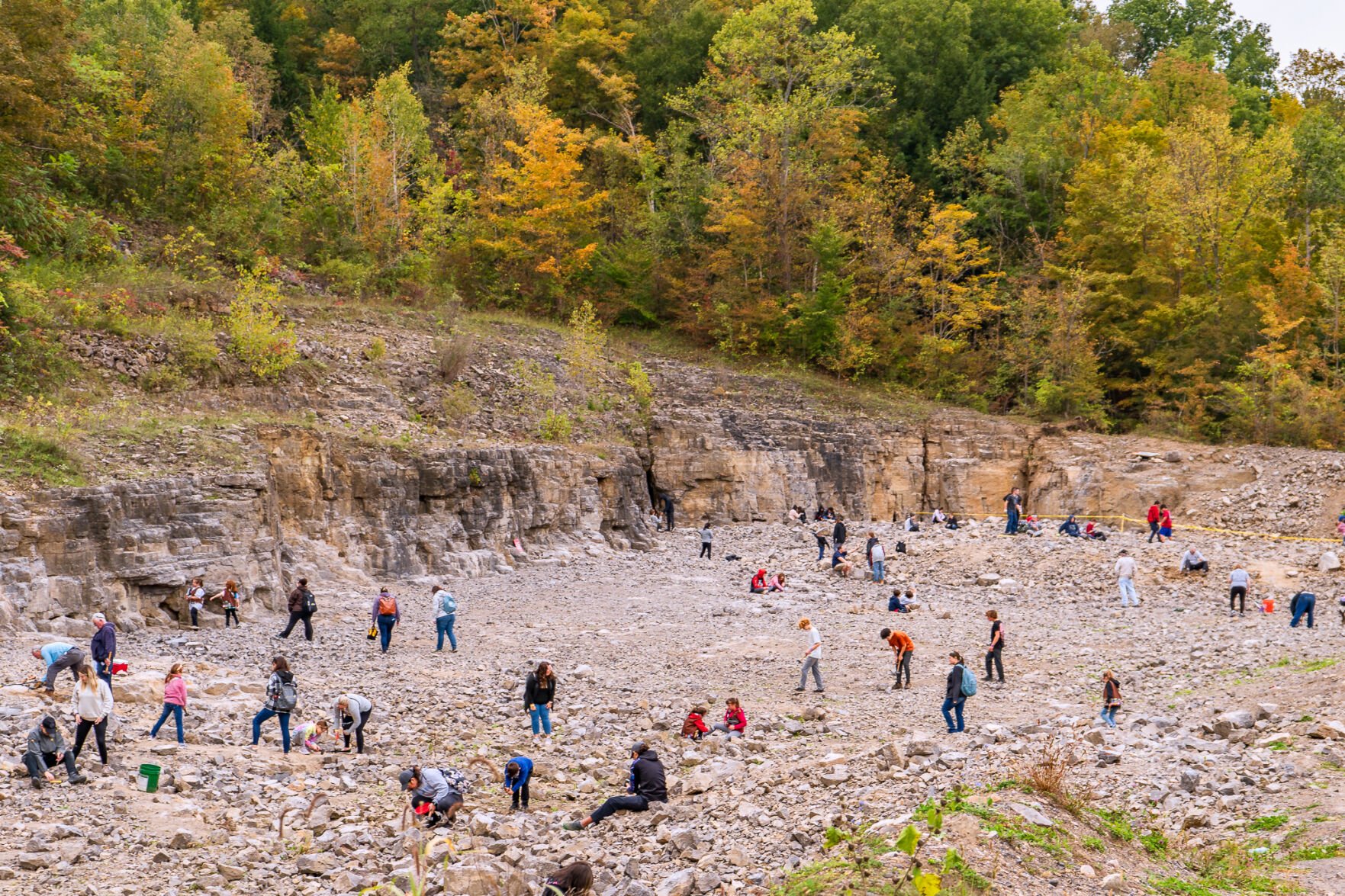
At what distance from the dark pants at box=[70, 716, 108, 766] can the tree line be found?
23.6 m

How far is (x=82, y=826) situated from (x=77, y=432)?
49.4 feet

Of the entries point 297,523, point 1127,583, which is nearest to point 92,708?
point 297,523

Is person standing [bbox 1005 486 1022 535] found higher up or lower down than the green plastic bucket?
higher up

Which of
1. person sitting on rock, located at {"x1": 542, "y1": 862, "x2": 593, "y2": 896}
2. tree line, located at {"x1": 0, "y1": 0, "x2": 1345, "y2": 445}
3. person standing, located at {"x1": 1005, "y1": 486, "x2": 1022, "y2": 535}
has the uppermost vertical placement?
tree line, located at {"x1": 0, "y1": 0, "x2": 1345, "y2": 445}

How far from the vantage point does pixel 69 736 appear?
13.3 m

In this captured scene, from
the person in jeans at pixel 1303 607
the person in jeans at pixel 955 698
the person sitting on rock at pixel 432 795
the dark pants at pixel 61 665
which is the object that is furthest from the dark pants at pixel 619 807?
the person in jeans at pixel 1303 607

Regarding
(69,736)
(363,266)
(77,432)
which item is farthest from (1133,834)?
(363,266)

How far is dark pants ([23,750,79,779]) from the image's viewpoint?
39.2 ft

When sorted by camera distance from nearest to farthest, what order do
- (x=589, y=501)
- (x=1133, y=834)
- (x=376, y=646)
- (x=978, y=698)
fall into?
(x=1133, y=834), (x=978, y=698), (x=376, y=646), (x=589, y=501)

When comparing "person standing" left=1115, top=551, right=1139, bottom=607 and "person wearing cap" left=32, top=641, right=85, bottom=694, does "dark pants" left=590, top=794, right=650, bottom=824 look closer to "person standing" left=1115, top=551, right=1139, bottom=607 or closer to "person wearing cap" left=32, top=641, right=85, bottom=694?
"person wearing cap" left=32, top=641, right=85, bottom=694

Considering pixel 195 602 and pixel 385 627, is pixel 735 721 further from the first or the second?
pixel 195 602

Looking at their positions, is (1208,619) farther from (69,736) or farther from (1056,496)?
(69,736)

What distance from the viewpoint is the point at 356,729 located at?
14.5m

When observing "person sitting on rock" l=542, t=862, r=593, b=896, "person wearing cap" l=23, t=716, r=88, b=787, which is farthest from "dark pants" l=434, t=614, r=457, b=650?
"person sitting on rock" l=542, t=862, r=593, b=896
